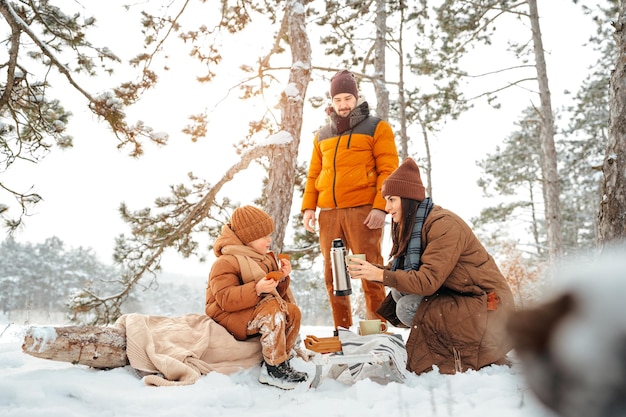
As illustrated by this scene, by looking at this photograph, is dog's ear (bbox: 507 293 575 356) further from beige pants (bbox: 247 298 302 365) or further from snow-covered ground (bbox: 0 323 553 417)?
beige pants (bbox: 247 298 302 365)

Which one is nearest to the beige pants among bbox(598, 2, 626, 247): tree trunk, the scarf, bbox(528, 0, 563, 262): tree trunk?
the scarf

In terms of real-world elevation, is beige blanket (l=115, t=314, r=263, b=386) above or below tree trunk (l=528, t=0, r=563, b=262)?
below

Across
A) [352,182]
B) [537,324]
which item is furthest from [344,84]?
[537,324]

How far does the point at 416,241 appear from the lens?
2.93 metres

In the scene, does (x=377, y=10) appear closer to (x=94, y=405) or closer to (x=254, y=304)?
(x=254, y=304)

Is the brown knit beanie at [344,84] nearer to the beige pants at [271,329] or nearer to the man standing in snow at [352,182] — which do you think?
the man standing in snow at [352,182]

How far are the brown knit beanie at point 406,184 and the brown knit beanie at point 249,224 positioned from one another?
91cm

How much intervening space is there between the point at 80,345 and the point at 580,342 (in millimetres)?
2735

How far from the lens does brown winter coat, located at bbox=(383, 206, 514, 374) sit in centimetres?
271

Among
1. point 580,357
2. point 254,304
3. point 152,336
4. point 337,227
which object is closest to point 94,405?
point 152,336

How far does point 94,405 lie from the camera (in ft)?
6.48

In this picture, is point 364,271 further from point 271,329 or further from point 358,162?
point 358,162

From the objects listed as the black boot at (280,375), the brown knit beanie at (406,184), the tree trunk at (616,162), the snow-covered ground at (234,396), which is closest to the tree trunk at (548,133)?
the tree trunk at (616,162)

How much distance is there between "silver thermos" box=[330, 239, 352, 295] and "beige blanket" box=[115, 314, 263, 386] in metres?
0.69
